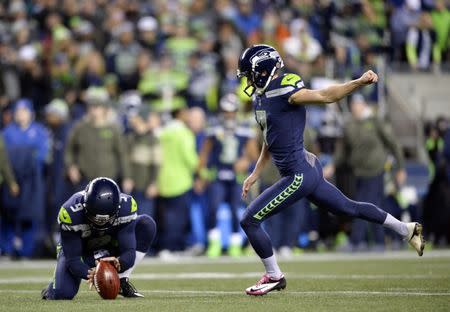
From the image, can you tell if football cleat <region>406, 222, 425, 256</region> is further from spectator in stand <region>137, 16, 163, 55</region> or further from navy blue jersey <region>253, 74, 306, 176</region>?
spectator in stand <region>137, 16, 163, 55</region>

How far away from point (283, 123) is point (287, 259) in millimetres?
5914

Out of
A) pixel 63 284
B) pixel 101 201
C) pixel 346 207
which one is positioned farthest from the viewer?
pixel 346 207

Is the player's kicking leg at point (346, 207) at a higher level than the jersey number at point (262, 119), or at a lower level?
lower

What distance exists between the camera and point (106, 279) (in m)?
9.88

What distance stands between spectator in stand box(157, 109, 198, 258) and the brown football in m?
7.67

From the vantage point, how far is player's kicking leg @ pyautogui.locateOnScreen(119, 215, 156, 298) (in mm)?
10445

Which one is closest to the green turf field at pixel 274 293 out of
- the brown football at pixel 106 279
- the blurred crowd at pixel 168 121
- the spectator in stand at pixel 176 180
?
the brown football at pixel 106 279

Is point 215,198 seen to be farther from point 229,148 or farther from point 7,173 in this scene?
point 7,173

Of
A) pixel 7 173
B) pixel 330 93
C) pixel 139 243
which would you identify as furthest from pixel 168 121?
pixel 330 93

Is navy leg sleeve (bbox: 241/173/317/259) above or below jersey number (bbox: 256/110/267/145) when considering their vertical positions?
below

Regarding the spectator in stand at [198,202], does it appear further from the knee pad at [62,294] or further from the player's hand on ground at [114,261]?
the player's hand on ground at [114,261]

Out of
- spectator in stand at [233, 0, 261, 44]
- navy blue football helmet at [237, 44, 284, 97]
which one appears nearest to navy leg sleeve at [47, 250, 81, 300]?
navy blue football helmet at [237, 44, 284, 97]

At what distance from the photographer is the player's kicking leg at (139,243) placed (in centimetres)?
1045

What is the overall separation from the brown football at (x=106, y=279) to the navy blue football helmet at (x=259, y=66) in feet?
5.82
